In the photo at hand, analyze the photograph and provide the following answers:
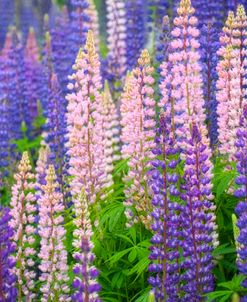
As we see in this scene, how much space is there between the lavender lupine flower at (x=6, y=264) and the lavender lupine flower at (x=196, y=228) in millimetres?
1187

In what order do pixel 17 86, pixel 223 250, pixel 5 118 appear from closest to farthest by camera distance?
pixel 223 250 → pixel 5 118 → pixel 17 86

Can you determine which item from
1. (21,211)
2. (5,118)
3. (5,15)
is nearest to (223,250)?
(21,211)

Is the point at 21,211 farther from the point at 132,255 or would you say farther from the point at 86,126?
the point at 86,126

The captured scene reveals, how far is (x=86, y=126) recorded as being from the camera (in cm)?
672

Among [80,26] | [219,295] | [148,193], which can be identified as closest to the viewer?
[219,295]

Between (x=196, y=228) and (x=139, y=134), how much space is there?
1124 mm

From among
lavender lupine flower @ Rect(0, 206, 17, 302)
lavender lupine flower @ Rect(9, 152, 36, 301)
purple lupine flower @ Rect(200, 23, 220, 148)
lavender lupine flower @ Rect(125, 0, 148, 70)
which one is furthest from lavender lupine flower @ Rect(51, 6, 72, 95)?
lavender lupine flower @ Rect(0, 206, 17, 302)

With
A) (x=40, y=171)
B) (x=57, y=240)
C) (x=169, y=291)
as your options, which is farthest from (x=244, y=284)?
(x=40, y=171)

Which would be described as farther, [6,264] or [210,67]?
[210,67]

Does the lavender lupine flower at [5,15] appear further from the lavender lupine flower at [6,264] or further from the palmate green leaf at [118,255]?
the lavender lupine flower at [6,264]

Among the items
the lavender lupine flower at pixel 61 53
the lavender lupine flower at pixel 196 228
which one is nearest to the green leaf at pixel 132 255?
the lavender lupine flower at pixel 196 228

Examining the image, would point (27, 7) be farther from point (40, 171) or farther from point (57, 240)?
point (57, 240)

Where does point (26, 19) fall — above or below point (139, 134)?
above

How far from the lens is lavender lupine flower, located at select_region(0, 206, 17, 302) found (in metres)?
5.58
